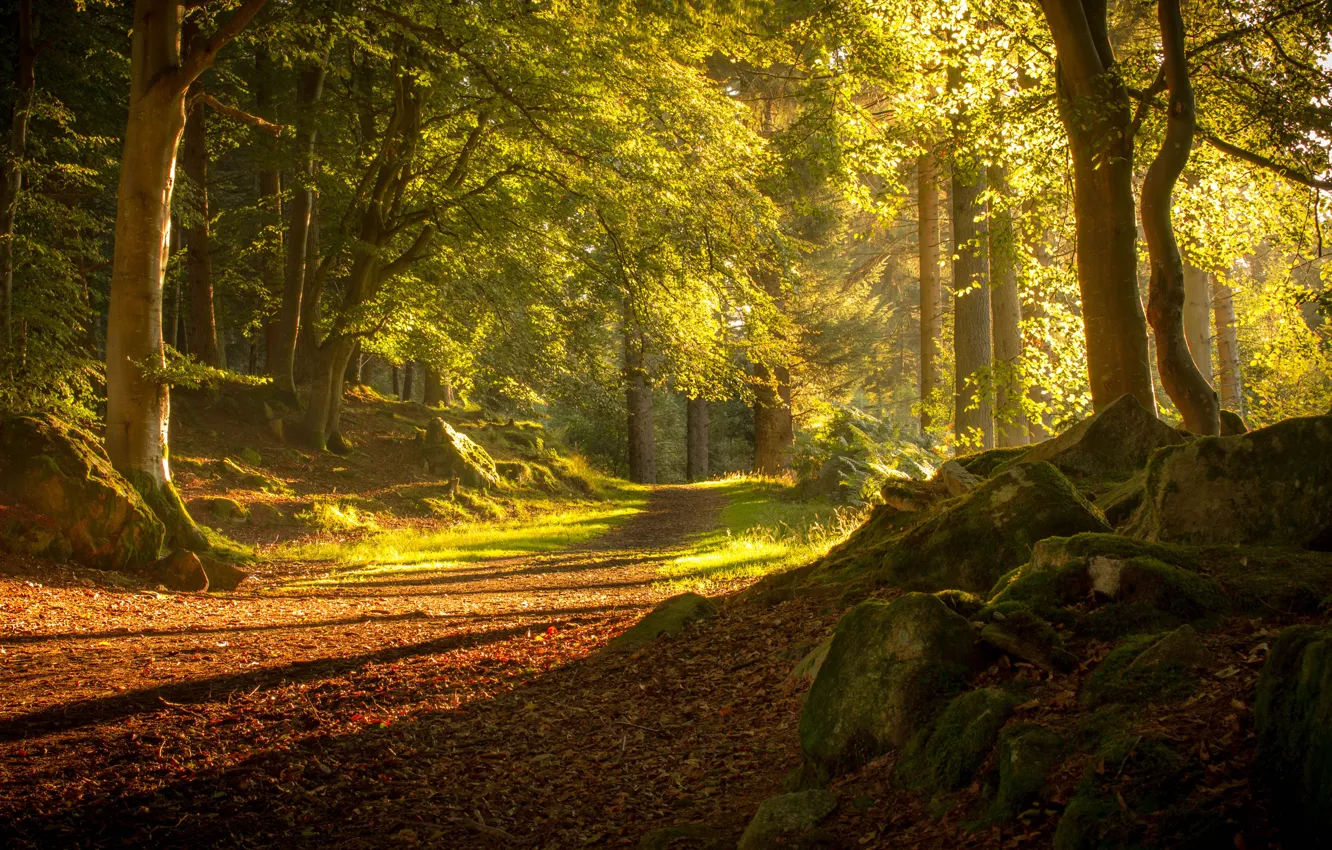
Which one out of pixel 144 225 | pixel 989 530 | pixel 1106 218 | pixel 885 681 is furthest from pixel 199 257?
pixel 885 681

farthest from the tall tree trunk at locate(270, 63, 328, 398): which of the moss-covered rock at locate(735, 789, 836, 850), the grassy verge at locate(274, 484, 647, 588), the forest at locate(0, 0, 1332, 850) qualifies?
the moss-covered rock at locate(735, 789, 836, 850)

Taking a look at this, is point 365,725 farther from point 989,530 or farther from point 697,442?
point 697,442

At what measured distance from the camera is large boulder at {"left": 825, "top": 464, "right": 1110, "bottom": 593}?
4.96 metres

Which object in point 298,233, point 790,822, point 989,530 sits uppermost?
point 298,233

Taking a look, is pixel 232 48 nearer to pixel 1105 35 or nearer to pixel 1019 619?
pixel 1105 35

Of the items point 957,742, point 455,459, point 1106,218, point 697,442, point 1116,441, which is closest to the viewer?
point 957,742

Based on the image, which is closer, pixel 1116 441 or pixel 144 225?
pixel 1116 441

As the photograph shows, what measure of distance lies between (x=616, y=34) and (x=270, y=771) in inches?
466

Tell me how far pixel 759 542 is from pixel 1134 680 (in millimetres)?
8891

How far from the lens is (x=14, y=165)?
1055cm

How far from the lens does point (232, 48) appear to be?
17.4 meters

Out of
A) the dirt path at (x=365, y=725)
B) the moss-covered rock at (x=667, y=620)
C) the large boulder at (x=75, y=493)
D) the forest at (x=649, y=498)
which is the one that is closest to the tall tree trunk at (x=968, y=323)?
the forest at (x=649, y=498)

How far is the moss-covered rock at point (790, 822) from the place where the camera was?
117 inches

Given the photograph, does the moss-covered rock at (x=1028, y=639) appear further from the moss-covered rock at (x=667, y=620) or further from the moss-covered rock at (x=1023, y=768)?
the moss-covered rock at (x=667, y=620)
